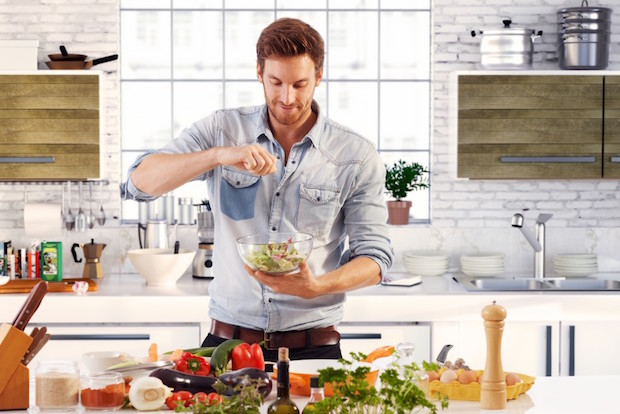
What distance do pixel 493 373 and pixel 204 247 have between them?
3.20 meters

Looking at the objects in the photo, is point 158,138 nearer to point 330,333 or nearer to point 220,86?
point 220,86

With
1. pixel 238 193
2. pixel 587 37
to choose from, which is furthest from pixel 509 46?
pixel 238 193

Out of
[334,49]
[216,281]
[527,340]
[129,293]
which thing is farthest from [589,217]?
[216,281]

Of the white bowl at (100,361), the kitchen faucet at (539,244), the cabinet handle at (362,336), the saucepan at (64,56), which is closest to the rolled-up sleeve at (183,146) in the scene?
the white bowl at (100,361)

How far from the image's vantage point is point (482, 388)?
2.75 m

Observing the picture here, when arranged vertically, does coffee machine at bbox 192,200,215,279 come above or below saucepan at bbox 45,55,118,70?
below

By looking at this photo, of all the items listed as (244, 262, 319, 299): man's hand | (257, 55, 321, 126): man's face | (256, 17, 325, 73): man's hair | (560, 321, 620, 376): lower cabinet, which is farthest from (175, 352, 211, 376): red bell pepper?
(560, 321, 620, 376): lower cabinet

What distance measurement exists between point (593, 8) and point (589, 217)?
1.36 metres

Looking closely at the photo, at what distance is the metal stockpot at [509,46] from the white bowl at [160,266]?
221cm

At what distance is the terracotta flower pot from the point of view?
237 inches

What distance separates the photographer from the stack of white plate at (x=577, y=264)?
5941 millimetres

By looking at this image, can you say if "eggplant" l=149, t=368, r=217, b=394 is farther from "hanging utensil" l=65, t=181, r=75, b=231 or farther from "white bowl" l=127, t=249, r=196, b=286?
"hanging utensil" l=65, t=181, r=75, b=231

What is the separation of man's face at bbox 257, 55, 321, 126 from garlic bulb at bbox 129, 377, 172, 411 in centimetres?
107

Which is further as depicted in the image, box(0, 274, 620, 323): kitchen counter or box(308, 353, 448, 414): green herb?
box(0, 274, 620, 323): kitchen counter
